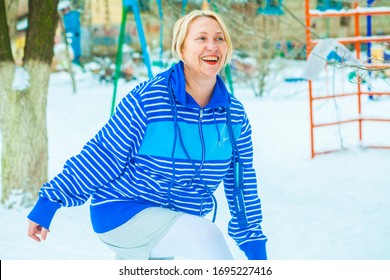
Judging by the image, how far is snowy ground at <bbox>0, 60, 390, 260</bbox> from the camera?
433 cm

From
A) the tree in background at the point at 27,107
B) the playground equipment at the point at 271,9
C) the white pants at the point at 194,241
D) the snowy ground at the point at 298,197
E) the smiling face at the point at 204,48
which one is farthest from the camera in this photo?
the playground equipment at the point at 271,9

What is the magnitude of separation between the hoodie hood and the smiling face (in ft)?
0.15

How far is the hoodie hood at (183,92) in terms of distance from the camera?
202cm

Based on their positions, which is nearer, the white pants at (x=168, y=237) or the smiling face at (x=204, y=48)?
the white pants at (x=168, y=237)

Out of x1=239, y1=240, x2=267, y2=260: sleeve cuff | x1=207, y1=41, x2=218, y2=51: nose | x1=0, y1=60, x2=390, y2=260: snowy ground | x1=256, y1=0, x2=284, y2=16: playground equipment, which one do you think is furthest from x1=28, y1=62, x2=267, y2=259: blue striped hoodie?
x1=256, y1=0, x2=284, y2=16: playground equipment

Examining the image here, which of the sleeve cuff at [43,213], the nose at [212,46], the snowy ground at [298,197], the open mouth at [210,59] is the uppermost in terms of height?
the nose at [212,46]

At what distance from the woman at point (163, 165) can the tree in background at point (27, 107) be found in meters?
3.13

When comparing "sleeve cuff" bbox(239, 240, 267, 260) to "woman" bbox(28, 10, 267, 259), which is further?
"sleeve cuff" bbox(239, 240, 267, 260)

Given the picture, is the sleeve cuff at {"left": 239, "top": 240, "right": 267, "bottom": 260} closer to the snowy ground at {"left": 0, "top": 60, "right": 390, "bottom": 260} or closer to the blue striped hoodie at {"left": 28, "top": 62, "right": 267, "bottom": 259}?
the blue striped hoodie at {"left": 28, "top": 62, "right": 267, "bottom": 259}

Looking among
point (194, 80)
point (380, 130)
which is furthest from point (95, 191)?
point (380, 130)

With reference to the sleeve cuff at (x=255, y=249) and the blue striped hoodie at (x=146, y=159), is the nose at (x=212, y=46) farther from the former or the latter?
the sleeve cuff at (x=255, y=249)

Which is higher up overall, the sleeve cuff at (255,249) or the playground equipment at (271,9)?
the playground equipment at (271,9)

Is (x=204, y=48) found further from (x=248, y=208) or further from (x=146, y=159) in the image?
(x=248, y=208)

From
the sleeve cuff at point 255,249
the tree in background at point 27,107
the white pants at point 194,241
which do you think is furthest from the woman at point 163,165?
the tree in background at point 27,107
